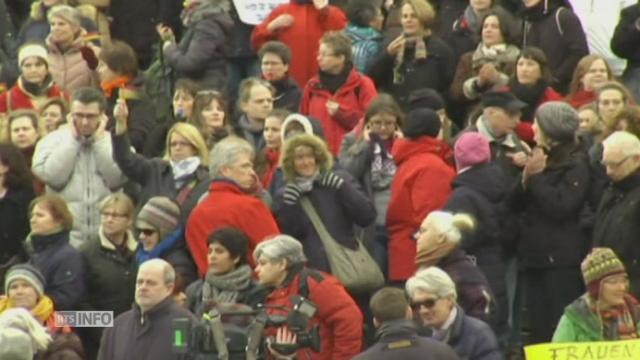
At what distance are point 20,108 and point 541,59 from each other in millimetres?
4430

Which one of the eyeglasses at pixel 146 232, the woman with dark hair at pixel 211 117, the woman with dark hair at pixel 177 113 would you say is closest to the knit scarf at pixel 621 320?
the eyeglasses at pixel 146 232

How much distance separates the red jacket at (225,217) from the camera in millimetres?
22625

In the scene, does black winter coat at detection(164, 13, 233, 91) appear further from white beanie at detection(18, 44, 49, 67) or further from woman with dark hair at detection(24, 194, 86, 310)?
woman with dark hair at detection(24, 194, 86, 310)

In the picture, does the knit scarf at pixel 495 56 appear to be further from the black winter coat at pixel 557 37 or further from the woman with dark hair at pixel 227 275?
the woman with dark hair at pixel 227 275

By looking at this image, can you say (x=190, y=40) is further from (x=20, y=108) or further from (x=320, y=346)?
(x=320, y=346)

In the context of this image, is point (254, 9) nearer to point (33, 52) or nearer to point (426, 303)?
point (33, 52)

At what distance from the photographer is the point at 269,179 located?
79.2 feet

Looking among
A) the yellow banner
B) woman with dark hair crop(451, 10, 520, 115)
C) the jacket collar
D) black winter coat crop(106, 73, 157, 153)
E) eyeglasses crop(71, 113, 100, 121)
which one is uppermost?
woman with dark hair crop(451, 10, 520, 115)

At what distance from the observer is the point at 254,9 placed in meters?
28.3

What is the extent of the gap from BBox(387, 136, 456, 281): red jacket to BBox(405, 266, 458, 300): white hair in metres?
3.13

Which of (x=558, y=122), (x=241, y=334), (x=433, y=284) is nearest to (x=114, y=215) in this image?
(x=558, y=122)

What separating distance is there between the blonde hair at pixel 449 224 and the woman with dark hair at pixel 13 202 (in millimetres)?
3971

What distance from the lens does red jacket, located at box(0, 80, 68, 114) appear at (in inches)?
1045

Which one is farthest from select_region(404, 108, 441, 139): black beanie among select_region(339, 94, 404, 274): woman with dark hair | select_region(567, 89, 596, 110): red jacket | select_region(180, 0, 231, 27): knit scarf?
select_region(180, 0, 231, 27): knit scarf
